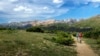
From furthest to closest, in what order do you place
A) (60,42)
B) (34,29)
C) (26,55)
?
(34,29), (60,42), (26,55)

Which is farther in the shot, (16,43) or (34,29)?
(34,29)

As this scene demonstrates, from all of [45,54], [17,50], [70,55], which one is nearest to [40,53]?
[45,54]

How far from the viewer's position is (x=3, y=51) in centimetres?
2372

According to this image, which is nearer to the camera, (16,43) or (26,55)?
(26,55)

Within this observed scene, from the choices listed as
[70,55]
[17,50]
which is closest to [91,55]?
[70,55]

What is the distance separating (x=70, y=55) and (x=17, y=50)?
5362 millimetres

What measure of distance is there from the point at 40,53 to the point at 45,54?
44 cm

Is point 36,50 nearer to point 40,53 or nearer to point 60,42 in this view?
point 40,53

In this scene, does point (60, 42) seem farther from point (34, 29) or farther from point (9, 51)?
point (34, 29)

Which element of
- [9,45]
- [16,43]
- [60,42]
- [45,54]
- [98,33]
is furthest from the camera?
[98,33]

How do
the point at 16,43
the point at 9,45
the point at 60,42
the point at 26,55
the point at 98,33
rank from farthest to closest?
the point at 98,33 → the point at 60,42 → the point at 16,43 → the point at 9,45 → the point at 26,55

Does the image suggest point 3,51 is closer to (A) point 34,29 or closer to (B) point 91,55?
(B) point 91,55

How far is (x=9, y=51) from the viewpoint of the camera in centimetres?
2397

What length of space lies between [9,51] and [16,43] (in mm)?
4211
